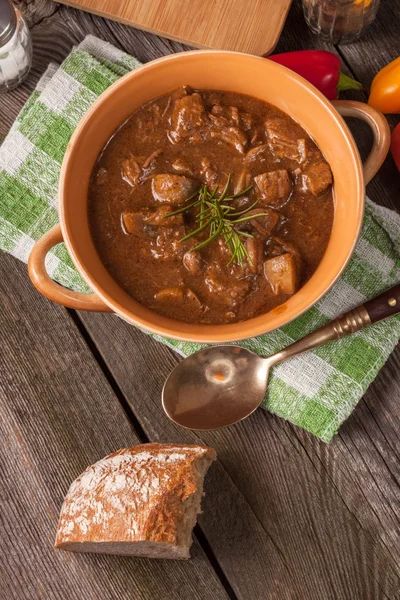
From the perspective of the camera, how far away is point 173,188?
2.88 metres

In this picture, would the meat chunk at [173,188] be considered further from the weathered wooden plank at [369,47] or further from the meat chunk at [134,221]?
the weathered wooden plank at [369,47]

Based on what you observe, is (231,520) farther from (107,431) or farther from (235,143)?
(235,143)

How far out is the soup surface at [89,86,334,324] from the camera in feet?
9.58

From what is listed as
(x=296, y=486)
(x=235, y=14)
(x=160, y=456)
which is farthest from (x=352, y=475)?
(x=235, y=14)

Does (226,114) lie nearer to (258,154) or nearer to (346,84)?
(258,154)

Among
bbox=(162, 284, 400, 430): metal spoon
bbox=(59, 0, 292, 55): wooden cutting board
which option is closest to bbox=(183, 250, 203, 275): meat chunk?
bbox=(162, 284, 400, 430): metal spoon

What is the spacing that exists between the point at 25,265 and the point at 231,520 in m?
1.56

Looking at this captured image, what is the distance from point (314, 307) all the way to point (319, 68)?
109 cm

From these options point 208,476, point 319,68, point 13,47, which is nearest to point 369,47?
point 319,68

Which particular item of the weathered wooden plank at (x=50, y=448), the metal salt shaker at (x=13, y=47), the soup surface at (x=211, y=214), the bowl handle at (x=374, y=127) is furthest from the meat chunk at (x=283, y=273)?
the metal salt shaker at (x=13, y=47)

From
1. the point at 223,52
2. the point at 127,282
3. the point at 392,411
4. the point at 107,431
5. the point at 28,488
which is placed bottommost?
the point at 28,488

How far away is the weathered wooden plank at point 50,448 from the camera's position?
138 inches

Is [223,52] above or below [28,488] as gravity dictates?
above

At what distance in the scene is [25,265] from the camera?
11.7 ft
